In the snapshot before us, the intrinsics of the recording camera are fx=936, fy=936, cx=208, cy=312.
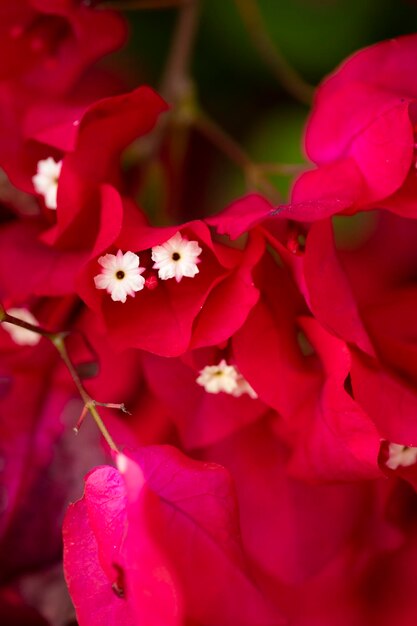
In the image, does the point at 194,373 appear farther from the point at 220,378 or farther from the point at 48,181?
the point at 48,181

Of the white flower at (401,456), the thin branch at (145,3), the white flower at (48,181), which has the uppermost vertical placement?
the thin branch at (145,3)

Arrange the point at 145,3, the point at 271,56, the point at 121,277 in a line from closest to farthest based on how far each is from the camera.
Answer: the point at 121,277 → the point at 145,3 → the point at 271,56

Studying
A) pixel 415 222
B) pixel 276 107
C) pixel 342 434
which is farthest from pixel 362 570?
pixel 276 107

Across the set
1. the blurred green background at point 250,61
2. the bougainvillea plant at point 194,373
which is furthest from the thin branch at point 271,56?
the bougainvillea plant at point 194,373

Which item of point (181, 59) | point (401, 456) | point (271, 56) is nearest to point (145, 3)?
point (181, 59)

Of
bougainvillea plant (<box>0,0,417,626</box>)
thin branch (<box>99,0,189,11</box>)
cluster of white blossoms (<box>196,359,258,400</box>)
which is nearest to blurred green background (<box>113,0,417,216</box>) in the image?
thin branch (<box>99,0,189,11</box>)

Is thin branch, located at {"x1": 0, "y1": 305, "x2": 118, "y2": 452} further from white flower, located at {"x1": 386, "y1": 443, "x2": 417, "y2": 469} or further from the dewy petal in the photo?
white flower, located at {"x1": 386, "y1": 443, "x2": 417, "y2": 469}

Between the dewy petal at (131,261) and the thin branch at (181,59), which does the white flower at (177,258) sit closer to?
the dewy petal at (131,261)
